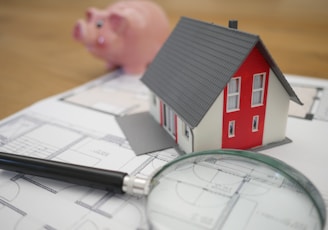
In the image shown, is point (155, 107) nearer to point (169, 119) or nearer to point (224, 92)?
point (169, 119)

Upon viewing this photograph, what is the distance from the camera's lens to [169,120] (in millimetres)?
659

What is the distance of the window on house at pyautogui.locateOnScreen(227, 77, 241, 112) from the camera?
555mm

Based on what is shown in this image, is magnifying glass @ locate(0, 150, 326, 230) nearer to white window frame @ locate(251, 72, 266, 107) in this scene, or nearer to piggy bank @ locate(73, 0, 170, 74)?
white window frame @ locate(251, 72, 266, 107)

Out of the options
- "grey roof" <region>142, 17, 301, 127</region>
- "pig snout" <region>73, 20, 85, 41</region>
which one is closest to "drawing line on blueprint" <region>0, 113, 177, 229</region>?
"grey roof" <region>142, 17, 301, 127</region>

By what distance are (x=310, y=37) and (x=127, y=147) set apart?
83 centimetres

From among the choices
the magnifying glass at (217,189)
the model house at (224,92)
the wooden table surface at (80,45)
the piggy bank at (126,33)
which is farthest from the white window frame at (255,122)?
the piggy bank at (126,33)

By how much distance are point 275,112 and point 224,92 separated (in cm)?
11

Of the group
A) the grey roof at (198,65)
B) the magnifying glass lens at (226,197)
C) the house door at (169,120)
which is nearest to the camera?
the magnifying glass lens at (226,197)

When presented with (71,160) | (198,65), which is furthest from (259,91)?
(71,160)

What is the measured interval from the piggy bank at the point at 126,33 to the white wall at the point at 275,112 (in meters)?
0.48

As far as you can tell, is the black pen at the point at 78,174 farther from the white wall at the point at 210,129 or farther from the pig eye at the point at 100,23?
the pig eye at the point at 100,23

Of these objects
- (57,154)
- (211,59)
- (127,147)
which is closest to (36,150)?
(57,154)

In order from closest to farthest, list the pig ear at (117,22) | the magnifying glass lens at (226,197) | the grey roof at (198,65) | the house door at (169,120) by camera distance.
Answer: the magnifying glass lens at (226,197), the grey roof at (198,65), the house door at (169,120), the pig ear at (117,22)

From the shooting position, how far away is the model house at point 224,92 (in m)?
0.54
